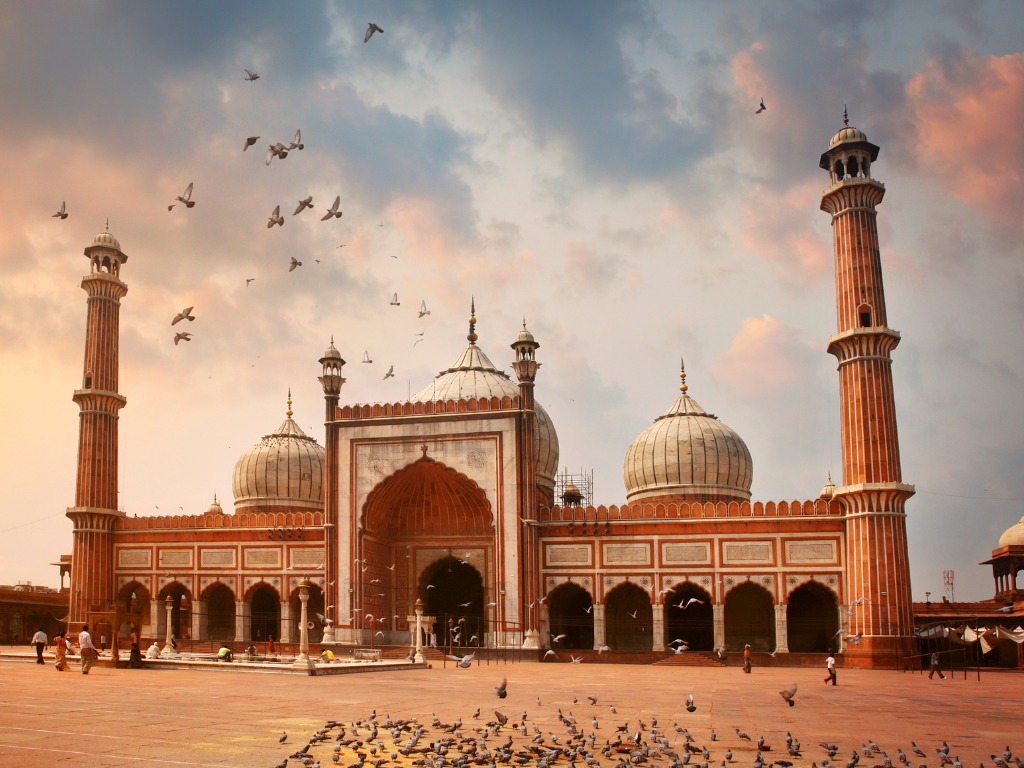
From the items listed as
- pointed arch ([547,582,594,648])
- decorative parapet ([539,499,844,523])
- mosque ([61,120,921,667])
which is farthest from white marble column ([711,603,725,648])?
pointed arch ([547,582,594,648])

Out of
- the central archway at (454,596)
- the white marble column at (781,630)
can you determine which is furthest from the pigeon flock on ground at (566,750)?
the central archway at (454,596)

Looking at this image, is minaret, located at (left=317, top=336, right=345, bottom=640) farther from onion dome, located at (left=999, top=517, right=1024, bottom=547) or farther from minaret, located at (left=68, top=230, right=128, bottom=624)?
onion dome, located at (left=999, top=517, right=1024, bottom=547)

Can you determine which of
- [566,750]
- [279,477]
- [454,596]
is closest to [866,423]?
[454,596]

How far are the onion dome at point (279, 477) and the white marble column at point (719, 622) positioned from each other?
55.6 ft

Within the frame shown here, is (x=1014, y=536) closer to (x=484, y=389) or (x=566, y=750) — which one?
(x=484, y=389)

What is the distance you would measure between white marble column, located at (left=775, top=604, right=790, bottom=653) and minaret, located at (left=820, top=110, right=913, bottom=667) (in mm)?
1750

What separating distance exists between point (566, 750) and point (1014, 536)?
103 ft

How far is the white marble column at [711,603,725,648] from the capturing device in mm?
28077

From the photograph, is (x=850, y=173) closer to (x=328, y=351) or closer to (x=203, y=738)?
(x=328, y=351)

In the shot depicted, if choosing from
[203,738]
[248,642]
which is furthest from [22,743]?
[248,642]

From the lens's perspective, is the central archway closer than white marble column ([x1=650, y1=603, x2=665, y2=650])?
No

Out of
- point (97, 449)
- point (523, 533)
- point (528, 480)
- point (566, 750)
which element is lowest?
point (566, 750)

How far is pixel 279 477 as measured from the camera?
1545 inches

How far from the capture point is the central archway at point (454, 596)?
3281cm
